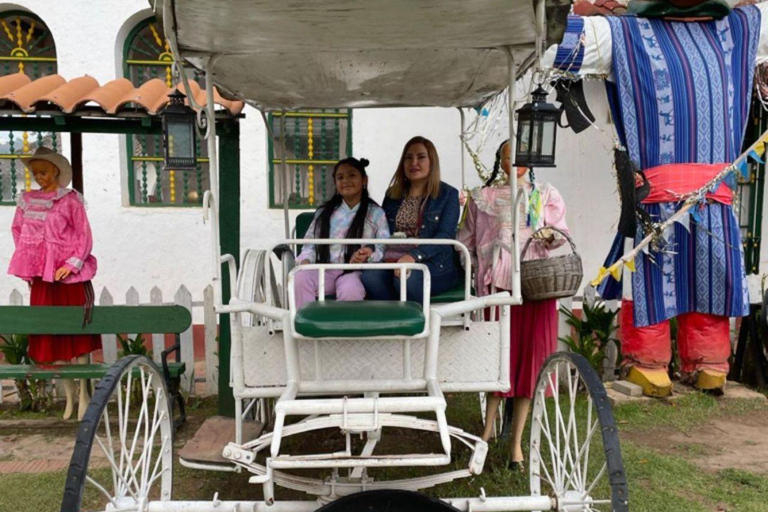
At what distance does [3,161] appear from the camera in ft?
20.8

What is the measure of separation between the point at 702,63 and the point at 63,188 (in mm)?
4673

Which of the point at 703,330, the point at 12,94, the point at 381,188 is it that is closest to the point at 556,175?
the point at 381,188

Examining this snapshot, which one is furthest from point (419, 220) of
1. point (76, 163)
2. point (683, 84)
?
point (76, 163)

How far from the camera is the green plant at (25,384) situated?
188 inches

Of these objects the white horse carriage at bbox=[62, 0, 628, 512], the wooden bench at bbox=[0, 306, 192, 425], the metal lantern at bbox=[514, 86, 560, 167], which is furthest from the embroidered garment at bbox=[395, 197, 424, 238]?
the wooden bench at bbox=[0, 306, 192, 425]

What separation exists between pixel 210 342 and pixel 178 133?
2129mm

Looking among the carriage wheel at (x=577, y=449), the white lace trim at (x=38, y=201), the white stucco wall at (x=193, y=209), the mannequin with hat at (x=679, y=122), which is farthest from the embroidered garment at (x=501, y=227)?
the white lace trim at (x=38, y=201)

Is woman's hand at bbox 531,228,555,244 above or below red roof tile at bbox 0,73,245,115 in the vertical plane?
below

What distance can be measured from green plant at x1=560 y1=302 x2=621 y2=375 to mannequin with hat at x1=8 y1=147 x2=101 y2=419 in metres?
3.77

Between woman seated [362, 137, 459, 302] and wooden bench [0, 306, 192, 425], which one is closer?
woman seated [362, 137, 459, 302]

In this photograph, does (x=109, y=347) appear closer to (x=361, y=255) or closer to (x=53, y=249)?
(x=53, y=249)

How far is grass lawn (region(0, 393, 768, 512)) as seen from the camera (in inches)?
130

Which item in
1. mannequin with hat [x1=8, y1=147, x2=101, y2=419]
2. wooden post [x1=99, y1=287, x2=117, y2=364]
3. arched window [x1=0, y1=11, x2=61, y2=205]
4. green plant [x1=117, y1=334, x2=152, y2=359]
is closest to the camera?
mannequin with hat [x1=8, y1=147, x2=101, y2=419]

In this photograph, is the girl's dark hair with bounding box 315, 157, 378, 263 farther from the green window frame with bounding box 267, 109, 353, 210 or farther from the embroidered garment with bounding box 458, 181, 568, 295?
the green window frame with bounding box 267, 109, 353, 210
